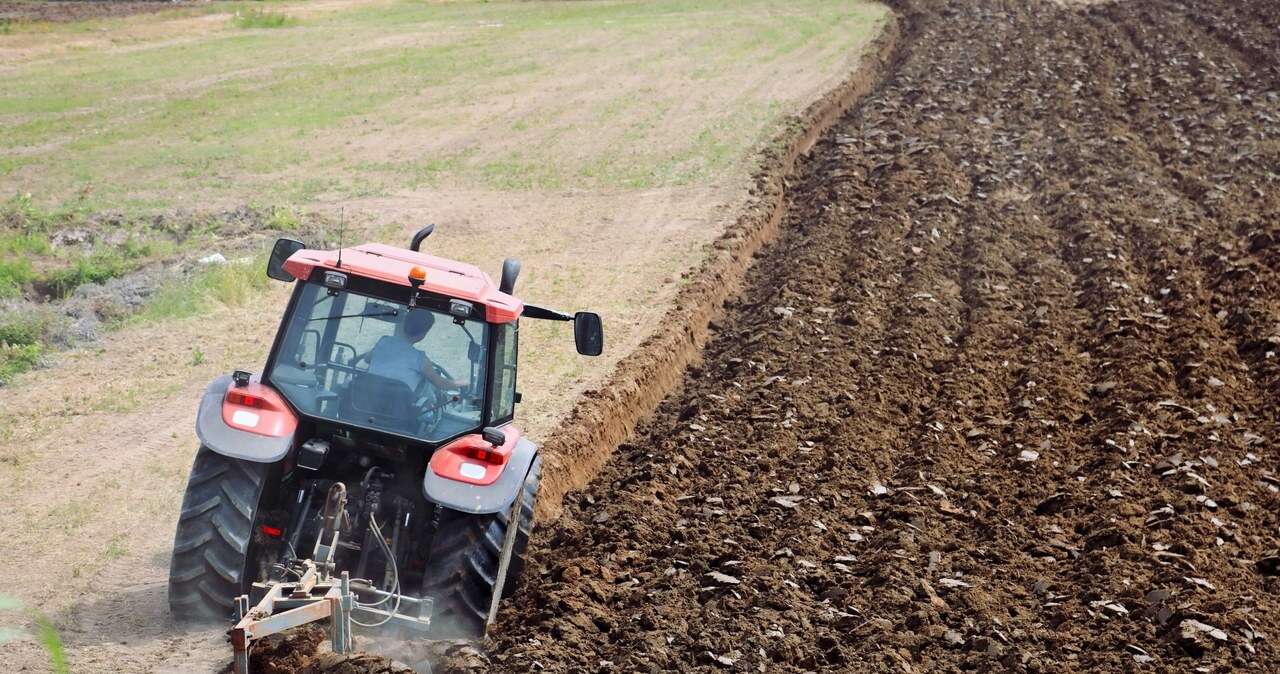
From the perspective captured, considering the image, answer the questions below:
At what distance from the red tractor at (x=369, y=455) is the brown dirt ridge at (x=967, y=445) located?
1.91 feet

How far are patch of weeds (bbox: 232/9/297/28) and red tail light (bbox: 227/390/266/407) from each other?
2919cm

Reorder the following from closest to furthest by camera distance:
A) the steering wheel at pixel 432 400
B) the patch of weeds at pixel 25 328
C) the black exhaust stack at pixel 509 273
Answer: the steering wheel at pixel 432 400 → the black exhaust stack at pixel 509 273 → the patch of weeds at pixel 25 328

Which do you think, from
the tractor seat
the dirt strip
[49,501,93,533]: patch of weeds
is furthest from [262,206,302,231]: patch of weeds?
the tractor seat

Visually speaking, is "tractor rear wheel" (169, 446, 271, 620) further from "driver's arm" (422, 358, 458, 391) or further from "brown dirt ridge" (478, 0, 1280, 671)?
"brown dirt ridge" (478, 0, 1280, 671)

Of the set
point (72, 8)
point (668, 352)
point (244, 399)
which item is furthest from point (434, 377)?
point (72, 8)

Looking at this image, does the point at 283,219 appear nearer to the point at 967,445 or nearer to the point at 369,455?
the point at 967,445

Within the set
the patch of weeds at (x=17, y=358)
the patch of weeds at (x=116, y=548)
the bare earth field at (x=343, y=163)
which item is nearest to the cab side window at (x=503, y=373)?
the bare earth field at (x=343, y=163)

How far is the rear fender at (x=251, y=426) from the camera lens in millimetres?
6371

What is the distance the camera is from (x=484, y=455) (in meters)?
6.66

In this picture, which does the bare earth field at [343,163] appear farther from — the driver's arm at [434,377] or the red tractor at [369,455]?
the driver's arm at [434,377]

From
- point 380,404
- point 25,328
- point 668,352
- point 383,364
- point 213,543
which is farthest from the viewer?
point 668,352

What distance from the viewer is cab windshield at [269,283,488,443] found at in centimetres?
675

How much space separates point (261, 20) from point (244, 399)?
98.1ft

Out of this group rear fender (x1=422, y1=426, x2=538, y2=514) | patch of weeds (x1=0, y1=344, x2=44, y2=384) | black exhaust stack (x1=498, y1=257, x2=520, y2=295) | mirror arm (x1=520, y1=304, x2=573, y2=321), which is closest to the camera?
rear fender (x1=422, y1=426, x2=538, y2=514)
